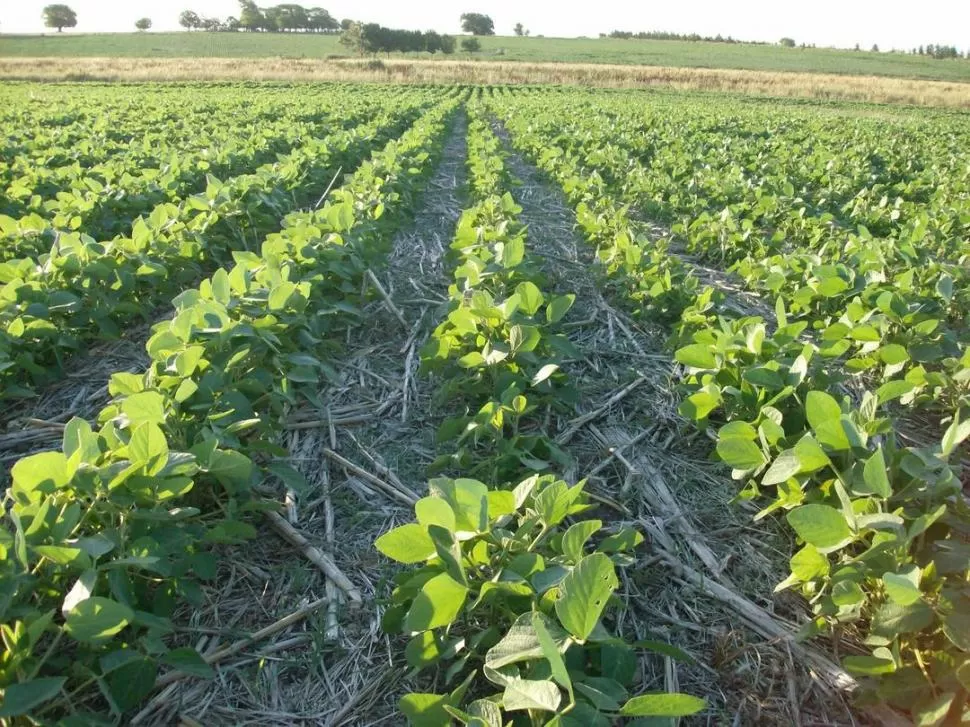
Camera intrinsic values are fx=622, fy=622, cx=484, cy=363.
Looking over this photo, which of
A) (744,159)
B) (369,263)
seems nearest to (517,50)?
(744,159)

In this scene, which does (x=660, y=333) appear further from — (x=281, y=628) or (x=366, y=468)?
(x=281, y=628)

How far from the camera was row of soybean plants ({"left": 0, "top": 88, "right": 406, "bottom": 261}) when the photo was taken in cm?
481

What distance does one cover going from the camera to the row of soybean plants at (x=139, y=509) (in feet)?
4.37

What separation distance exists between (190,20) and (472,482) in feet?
362

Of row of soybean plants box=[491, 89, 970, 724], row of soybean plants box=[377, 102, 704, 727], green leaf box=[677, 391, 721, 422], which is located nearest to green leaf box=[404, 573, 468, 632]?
row of soybean plants box=[377, 102, 704, 727]

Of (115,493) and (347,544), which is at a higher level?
(115,493)

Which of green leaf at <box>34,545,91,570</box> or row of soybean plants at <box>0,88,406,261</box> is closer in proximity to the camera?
green leaf at <box>34,545,91,570</box>

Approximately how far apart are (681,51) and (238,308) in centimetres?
7486

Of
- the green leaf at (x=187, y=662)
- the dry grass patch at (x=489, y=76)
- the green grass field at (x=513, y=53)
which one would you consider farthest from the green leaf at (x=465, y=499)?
the green grass field at (x=513, y=53)

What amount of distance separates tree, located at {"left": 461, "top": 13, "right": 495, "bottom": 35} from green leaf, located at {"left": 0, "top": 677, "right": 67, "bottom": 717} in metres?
107

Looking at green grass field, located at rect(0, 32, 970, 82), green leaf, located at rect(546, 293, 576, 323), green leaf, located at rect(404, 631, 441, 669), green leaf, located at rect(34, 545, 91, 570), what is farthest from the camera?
green grass field, located at rect(0, 32, 970, 82)

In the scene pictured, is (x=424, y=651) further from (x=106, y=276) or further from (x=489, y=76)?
(x=489, y=76)

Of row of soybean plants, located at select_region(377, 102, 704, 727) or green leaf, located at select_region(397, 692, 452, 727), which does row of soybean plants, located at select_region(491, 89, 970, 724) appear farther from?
green leaf, located at select_region(397, 692, 452, 727)

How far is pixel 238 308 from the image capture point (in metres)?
2.76
